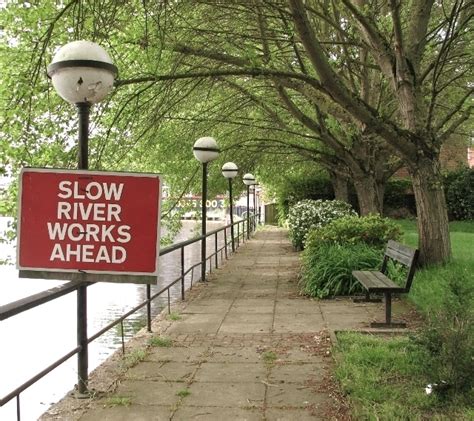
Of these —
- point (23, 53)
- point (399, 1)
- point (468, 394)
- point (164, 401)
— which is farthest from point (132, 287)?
point (468, 394)

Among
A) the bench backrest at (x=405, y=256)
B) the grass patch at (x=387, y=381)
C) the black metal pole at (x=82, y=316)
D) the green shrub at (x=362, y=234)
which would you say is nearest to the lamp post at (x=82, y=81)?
the black metal pole at (x=82, y=316)

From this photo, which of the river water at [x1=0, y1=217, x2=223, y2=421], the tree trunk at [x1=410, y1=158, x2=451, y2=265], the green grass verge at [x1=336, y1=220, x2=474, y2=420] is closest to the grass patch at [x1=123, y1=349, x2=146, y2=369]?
the river water at [x1=0, y1=217, x2=223, y2=421]

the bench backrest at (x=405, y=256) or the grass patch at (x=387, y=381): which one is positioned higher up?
the bench backrest at (x=405, y=256)

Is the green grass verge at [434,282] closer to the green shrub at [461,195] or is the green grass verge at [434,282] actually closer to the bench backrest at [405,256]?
the bench backrest at [405,256]

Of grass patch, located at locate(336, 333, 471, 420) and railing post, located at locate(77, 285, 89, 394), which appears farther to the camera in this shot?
railing post, located at locate(77, 285, 89, 394)

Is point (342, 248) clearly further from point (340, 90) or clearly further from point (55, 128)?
point (55, 128)

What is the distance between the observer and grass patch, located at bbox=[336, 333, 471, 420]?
3.96 metres

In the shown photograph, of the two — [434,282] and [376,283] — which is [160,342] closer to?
[376,283]

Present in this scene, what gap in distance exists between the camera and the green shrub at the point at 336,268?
369 inches

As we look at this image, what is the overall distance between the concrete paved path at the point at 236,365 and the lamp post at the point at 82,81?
50 centimetres

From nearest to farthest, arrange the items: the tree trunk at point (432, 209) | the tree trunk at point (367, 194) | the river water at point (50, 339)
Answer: the river water at point (50, 339) → the tree trunk at point (432, 209) → the tree trunk at point (367, 194)

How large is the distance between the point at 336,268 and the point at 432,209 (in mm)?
1809

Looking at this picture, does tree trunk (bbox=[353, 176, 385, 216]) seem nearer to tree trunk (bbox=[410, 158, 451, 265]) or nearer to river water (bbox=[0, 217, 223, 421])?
river water (bbox=[0, 217, 223, 421])

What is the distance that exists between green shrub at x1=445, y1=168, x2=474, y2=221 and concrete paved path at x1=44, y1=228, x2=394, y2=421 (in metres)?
20.7
